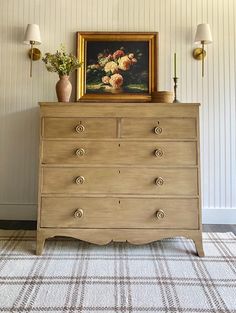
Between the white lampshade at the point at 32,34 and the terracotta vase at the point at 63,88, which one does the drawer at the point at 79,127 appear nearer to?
the terracotta vase at the point at 63,88

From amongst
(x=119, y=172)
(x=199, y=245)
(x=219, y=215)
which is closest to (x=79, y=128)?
(x=119, y=172)

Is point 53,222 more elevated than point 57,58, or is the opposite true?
point 57,58

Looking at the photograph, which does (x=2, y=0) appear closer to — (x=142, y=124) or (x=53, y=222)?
(x=142, y=124)

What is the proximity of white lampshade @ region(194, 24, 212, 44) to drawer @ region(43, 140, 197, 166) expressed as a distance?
3.72 ft

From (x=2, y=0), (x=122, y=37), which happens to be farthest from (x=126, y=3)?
(x=2, y=0)

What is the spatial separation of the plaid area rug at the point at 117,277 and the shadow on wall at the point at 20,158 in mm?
546

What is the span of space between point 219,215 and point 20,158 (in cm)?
201

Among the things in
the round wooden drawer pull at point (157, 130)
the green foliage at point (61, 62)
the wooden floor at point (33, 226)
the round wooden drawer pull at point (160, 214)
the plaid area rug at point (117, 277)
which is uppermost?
the green foliage at point (61, 62)

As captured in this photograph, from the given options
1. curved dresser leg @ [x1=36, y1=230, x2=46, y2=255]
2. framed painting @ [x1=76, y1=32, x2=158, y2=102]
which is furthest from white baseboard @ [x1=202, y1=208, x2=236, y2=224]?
curved dresser leg @ [x1=36, y1=230, x2=46, y2=255]

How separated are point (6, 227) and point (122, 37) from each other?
2.07 meters

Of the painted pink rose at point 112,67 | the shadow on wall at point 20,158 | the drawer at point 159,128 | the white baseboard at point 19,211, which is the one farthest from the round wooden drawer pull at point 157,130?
the white baseboard at point 19,211

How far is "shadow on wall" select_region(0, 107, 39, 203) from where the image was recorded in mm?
2547

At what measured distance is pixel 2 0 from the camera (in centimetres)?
257

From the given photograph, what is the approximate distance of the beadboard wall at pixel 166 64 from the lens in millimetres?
2525
